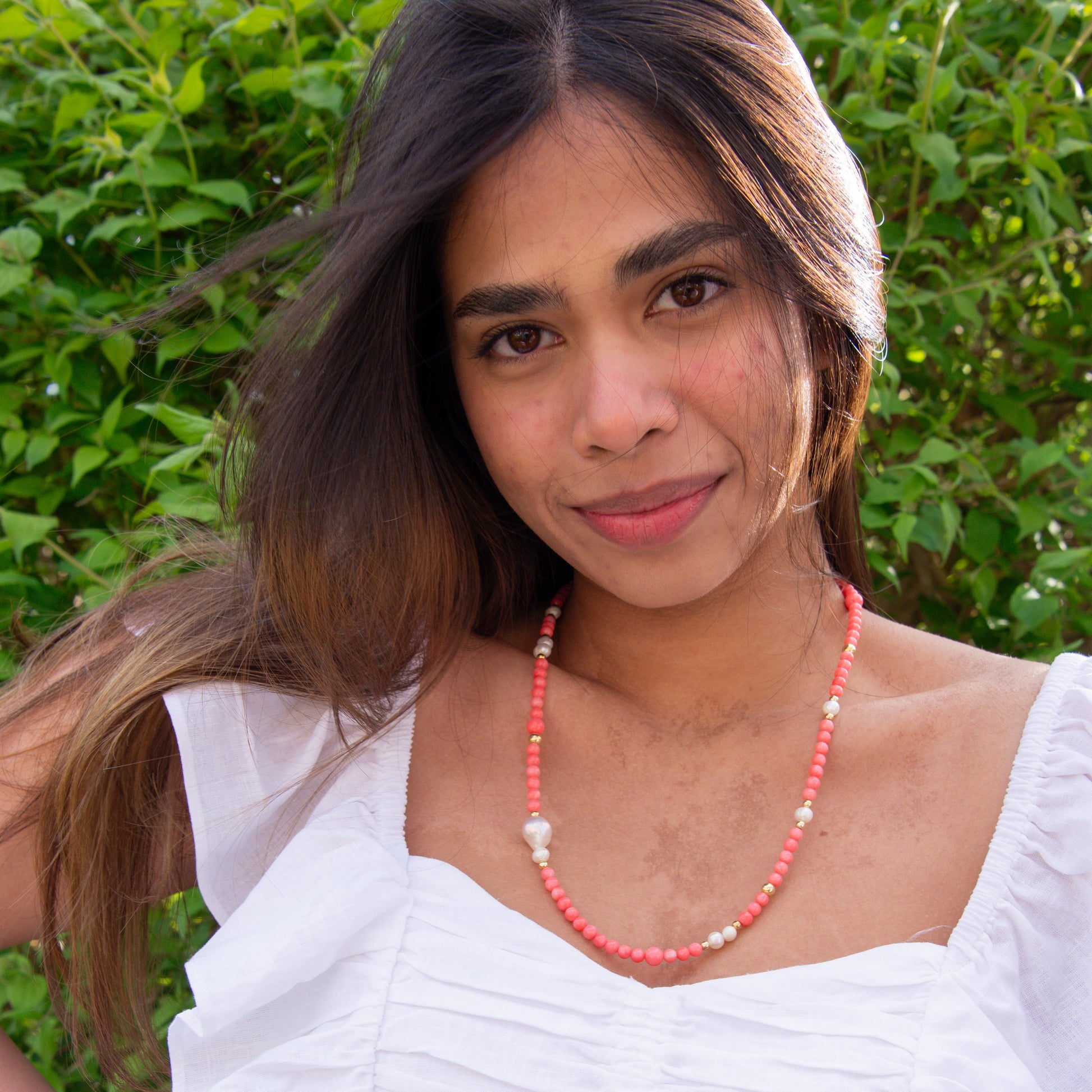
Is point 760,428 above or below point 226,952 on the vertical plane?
above

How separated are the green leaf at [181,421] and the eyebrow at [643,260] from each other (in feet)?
1.94

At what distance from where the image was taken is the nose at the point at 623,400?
1.38 meters

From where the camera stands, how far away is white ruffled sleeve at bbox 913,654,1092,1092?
1.28m

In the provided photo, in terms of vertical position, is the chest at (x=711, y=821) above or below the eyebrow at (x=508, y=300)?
below

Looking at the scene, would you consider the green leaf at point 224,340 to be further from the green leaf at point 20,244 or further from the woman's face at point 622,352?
the woman's face at point 622,352

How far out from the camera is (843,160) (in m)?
1.54

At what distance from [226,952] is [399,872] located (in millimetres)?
228

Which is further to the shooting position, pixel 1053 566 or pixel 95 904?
pixel 1053 566

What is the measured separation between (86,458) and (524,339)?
2.78 feet

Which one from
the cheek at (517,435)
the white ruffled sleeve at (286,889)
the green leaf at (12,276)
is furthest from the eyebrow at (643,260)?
the green leaf at (12,276)

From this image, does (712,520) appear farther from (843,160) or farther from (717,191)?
(843,160)

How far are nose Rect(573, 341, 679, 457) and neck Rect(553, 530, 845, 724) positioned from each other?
0.40 meters

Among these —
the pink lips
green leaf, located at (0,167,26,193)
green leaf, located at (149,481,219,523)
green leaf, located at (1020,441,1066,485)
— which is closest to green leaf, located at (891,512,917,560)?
green leaf, located at (1020,441,1066,485)

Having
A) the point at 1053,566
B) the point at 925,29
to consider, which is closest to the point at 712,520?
the point at 1053,566
